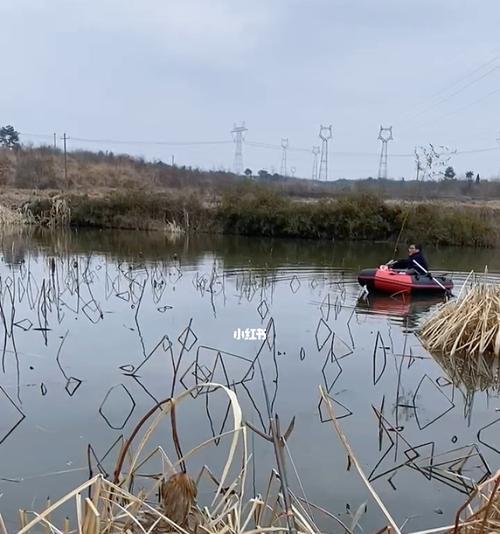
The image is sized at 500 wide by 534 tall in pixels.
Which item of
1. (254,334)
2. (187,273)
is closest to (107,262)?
(187,273)

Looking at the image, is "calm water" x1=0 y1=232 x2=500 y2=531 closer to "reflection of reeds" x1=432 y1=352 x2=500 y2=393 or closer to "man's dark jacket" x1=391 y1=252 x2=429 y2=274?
"reflection of reeds" x1=432 y1=352 x2=500 y2=393

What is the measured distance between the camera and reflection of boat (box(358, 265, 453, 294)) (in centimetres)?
A: 1291

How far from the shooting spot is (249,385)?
6777 millimetres

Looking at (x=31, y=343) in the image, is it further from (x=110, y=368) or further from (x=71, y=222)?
(x=71, y=222)

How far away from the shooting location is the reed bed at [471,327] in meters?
8.12

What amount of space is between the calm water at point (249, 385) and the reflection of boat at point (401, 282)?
358mm

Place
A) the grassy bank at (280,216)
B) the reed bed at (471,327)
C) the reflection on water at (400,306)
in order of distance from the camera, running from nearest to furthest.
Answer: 1. the reed bed at (471,327)
2. the reflection on water at (400,306)
3. the grassy bank at (280,216)

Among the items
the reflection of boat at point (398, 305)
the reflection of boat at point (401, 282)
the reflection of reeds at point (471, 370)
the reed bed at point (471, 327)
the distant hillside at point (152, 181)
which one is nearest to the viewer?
the reflection of reeds at point (471, 370)

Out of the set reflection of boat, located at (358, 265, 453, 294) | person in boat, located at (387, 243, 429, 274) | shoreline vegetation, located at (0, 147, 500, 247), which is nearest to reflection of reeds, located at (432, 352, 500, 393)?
reflection of boat, located at (358, 265, 453, 294)

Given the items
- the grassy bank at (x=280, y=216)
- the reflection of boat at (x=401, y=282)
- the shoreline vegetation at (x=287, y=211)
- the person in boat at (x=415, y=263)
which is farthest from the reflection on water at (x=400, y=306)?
the grassy bank at (x=280, y=216)

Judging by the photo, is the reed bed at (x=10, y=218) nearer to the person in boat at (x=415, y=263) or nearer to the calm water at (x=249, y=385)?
the calm water at (x=249, y=385)

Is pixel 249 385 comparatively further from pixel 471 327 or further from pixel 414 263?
pixel 414 263

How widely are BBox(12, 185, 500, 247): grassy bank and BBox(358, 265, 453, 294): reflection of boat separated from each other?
1221 centimetres

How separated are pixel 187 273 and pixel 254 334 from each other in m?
6.51
